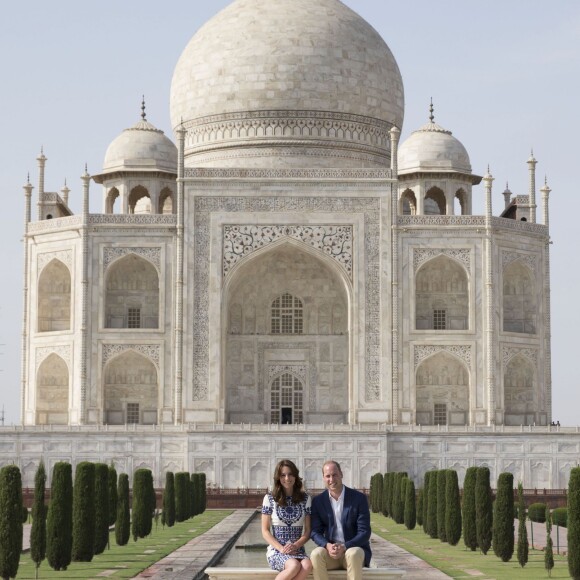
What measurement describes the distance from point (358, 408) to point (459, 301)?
145 inches

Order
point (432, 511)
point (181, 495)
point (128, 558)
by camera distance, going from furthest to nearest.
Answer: point (181, 495)
point (432, 511)
point (128, 558)

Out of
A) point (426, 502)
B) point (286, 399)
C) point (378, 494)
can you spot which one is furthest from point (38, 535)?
point (286, 399)

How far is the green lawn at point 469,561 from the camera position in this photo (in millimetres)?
12617

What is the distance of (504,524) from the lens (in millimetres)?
14352

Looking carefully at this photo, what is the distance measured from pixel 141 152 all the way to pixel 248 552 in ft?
66.4

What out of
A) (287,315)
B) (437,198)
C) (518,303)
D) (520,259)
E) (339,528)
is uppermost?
(437,198)

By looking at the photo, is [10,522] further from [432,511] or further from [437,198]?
[437,198]

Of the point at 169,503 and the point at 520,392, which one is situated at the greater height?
the point at 520,392

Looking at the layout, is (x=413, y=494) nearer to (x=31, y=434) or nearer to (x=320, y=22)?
(x=31, y=434)

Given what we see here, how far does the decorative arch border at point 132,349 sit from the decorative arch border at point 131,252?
1662 millimetres

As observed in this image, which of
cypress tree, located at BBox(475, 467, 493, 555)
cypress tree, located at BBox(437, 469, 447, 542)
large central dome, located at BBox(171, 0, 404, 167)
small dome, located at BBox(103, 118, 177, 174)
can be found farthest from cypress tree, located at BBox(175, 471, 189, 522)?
small dome, located at BBox(103, 118, 177, 174)

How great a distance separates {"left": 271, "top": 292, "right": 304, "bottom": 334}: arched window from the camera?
31.9 m

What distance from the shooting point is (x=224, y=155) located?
3294 centimetres

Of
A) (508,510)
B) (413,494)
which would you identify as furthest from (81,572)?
(413,494)
